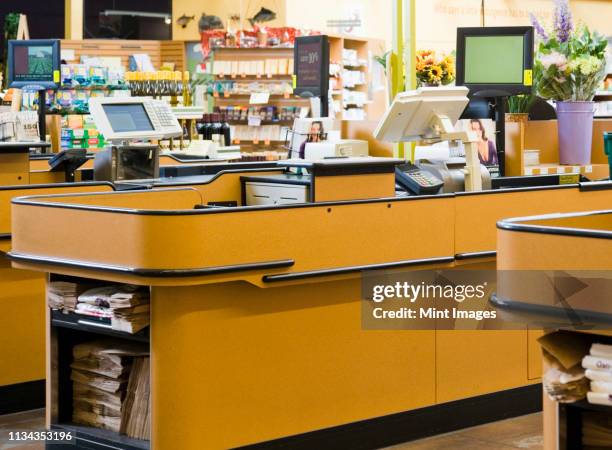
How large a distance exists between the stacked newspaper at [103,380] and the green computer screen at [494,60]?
3.22 meters

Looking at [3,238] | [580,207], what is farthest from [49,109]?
[580,207]

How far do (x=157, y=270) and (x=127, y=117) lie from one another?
225 centimetres

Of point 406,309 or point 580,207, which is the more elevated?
point 580,207

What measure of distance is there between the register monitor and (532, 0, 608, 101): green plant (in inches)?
99.0

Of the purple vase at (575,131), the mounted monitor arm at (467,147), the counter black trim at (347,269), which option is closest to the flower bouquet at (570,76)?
the purple vase at (575,131)

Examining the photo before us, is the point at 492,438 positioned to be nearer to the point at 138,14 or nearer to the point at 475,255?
the point at 475,255

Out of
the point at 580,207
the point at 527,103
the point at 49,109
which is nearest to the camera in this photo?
the point at 580,207

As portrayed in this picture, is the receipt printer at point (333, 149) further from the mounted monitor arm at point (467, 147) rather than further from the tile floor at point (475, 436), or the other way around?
the tile floor at point (475, 436)

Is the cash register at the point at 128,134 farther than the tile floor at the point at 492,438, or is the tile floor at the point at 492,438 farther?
the cash register at the point at 128,134

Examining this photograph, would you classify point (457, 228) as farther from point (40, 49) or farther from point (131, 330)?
point (40, 49)

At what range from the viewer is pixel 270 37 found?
528 inches

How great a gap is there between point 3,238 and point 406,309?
1.88 m

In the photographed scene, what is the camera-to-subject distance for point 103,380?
4410 mm

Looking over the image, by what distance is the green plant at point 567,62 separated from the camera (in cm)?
706
